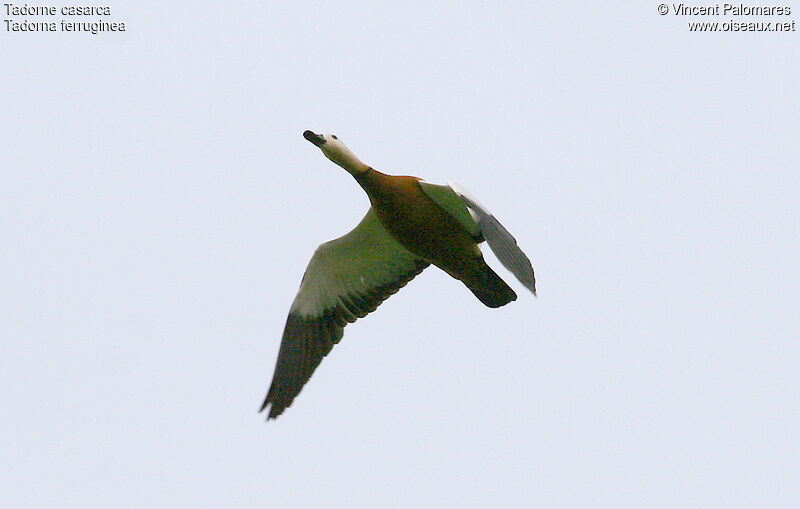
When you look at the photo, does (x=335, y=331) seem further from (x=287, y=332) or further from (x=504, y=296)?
(x=504, y=296)

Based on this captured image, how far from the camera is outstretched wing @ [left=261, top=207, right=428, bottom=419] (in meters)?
9.35

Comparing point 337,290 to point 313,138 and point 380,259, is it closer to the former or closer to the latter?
point 380,259

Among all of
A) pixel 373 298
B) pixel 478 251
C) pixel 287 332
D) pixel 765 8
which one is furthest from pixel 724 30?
pixel 287 332

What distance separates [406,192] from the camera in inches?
338

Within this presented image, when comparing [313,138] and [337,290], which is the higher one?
[313,138]

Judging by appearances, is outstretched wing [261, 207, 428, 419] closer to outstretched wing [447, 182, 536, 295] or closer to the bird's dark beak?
the bird's dark beak

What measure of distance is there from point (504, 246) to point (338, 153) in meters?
1.68

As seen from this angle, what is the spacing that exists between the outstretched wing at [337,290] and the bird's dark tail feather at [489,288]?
2.58 ft

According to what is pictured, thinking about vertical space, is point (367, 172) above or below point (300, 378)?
above

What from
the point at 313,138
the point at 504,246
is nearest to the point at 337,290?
the point at 313,138

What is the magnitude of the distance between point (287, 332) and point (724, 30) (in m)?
4.58

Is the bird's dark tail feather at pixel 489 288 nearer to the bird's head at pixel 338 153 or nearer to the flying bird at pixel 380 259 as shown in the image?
the flying bird at pixel 380 259

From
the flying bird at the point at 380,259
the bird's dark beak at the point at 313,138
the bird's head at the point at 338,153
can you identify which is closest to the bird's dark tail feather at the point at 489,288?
the flying bird at the point at 380,259

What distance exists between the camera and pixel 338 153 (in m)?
8.66
